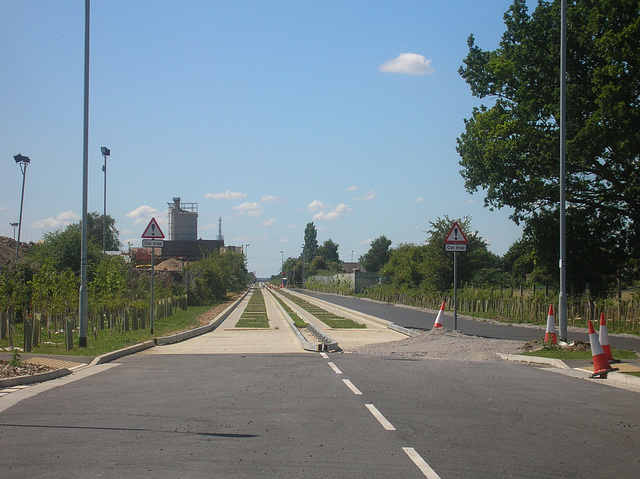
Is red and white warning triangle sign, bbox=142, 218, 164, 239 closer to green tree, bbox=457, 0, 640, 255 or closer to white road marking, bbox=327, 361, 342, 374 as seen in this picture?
white road marking, bbox=327, 361, 342, 374

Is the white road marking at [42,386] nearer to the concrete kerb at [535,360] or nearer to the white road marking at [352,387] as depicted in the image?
the white road marking at [352,387]

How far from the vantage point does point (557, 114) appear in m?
30.1

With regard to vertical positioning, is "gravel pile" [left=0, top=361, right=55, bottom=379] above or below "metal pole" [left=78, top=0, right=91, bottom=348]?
below

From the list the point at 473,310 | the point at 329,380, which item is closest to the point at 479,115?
the point at 473,310

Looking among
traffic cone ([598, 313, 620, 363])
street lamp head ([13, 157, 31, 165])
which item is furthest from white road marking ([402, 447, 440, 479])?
street lamp head ([13, 157, 31, 165])

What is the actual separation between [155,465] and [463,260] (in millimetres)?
43592

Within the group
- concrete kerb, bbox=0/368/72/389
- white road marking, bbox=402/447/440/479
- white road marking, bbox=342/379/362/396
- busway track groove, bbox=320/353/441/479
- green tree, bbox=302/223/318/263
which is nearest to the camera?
white road marking, bbox=402/447/440/479

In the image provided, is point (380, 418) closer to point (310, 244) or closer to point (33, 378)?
point (33, 378)

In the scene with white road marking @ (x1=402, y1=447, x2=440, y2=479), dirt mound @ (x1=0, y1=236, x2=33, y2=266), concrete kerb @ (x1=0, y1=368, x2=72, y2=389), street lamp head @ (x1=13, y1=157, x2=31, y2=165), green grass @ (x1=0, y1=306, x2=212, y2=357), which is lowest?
green grass @ (x1=0, y1=306, x2=212, y2=357)

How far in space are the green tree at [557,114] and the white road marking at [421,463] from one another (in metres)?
23.7

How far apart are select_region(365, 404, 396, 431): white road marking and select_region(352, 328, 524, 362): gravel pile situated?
7.77 metres

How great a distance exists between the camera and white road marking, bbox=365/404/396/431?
313 inches

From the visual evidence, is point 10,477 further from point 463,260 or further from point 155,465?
point 463,260

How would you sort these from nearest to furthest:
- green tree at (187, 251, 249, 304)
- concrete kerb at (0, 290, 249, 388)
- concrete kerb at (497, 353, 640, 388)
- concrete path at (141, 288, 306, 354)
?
concrete kerb at (0, 290, 249, 388), concrete kerb at (497, 353, 640, 388), concrete path at (141, 288, 306, 354), green tree at (187, 251, 249, 304)
